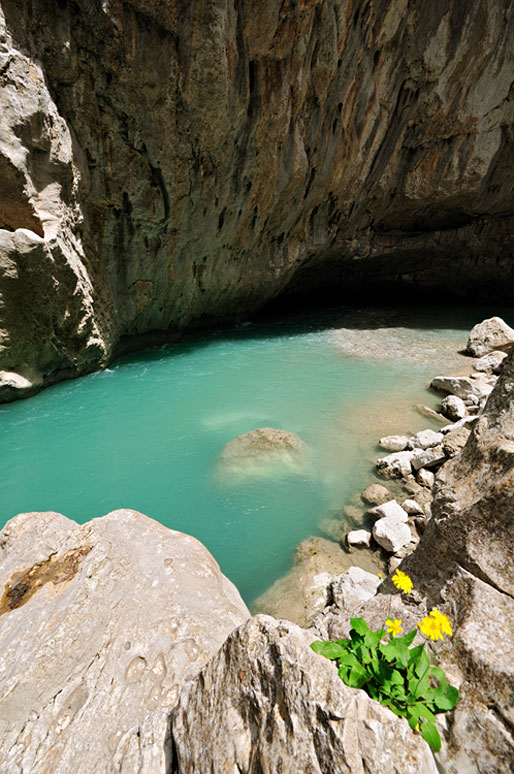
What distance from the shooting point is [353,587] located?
3070 mm

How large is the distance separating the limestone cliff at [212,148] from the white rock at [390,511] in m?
6.94

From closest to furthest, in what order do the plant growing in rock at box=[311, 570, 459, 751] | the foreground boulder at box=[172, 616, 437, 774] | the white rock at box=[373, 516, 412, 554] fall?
the foreground boulder at box=[172, 616, 437, 774]
the plant growing in rock at box=[311, 570, 459, 751]
the white rock at box=[373, 516, 412, 554]

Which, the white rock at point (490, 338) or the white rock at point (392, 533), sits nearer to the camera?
the white rock at point (392, 533)

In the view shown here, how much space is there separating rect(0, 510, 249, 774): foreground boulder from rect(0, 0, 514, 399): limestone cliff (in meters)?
5.94

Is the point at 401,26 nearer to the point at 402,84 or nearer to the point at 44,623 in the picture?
the point at 402,84

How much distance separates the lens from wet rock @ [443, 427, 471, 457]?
15.4 feet

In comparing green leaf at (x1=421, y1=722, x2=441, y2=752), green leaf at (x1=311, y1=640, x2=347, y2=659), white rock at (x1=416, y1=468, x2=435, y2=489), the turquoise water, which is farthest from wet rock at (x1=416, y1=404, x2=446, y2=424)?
green leaf at (x1=421, y1=722, x2=441, y2=752)

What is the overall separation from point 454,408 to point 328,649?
6.01 metres

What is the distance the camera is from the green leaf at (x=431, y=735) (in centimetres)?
110

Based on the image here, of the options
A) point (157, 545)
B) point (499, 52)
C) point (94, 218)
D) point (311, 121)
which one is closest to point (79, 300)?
point (94, 218)

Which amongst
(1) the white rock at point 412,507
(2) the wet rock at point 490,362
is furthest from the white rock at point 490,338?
(1) the white rock at point 412,507

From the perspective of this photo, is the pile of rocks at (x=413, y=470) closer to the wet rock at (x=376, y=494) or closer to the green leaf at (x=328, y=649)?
the wet rock at (x=376, y=494)

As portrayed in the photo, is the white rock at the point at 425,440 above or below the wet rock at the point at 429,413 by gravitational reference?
above

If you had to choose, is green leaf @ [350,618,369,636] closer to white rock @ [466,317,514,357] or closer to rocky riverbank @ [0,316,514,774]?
rocky riverbank @ [0,316,514,774]
